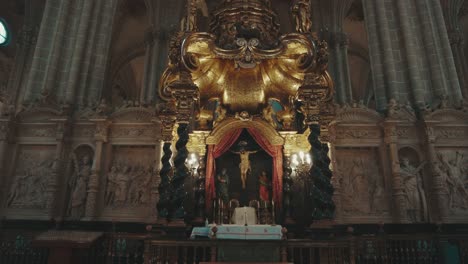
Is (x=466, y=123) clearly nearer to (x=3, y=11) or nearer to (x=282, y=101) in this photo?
(x=282, y=101)

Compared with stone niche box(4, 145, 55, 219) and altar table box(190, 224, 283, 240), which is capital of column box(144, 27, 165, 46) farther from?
altar table box(190, 224, 283, 240)

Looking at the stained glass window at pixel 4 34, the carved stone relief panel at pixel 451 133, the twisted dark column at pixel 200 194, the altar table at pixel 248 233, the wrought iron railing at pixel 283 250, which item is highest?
the stained glass window at pixel 4 34

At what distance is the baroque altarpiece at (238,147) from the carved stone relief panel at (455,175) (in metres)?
0.03

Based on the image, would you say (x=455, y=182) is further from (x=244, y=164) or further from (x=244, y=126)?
(x=244, y=126)

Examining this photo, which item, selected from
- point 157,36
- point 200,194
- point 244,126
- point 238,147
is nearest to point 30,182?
point 200,194

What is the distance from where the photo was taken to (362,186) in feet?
32.6

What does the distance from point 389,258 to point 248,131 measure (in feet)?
16.8

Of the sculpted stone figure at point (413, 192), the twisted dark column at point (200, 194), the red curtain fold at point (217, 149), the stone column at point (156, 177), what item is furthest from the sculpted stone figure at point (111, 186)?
the sculpted stone figure at point (413, 192)

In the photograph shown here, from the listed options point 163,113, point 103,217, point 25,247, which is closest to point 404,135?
point 163,113

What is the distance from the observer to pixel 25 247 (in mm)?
8047

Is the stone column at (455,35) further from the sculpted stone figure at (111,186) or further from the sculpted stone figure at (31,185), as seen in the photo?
the sculpted stone figure at (31,185)

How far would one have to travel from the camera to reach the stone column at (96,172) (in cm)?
946

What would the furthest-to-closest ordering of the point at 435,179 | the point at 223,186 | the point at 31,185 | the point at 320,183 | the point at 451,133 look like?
the point at 223,186
the point at 451,133
the point at 31,185
the point at 435,179
the point at 320,183

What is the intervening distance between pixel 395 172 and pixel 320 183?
2.36 metres
